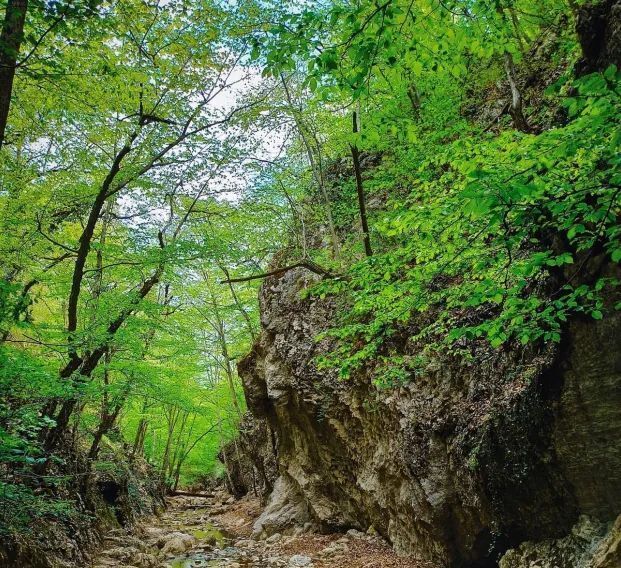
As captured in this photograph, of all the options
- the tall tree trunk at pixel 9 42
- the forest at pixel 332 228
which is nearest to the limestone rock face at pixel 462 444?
the forest at pixel 332 228

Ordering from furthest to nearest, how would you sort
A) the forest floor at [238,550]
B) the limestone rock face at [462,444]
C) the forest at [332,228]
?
the forest floor at [238,550]
the limestone rock face at [462,444]
the forest at [332,228]

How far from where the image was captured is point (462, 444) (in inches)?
249

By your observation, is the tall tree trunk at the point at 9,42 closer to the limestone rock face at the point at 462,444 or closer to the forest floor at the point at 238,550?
the limestone rock face at the point at 462,444

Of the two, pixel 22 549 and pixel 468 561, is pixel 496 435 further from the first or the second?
pixel 22 549

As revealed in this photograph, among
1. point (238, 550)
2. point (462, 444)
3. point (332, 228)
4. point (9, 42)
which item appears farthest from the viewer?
point (238, 550)

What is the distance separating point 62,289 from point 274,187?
6.33 meters

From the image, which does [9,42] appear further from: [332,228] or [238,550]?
[238,550]

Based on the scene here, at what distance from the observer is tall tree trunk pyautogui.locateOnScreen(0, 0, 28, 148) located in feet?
11.7

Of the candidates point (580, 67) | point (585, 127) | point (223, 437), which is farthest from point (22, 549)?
point (223, 437)

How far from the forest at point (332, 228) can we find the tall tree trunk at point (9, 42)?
0.03 metres

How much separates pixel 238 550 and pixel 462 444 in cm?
845

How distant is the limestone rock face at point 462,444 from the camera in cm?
467

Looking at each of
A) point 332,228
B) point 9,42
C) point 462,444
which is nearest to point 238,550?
point 462,444

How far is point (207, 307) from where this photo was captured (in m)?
20.1
